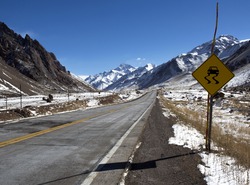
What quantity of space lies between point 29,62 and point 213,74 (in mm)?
136024

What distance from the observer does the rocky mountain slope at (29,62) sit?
124938 millimetres

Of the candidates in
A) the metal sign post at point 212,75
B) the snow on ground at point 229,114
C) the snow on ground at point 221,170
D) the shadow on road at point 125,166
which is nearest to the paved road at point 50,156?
the shadow on road at point 125,166

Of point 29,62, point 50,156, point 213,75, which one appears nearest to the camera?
point 50,156

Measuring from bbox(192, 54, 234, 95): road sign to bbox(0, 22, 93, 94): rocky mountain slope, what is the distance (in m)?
103

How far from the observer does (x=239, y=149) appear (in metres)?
9.12

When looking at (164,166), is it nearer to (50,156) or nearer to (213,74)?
(50,156)

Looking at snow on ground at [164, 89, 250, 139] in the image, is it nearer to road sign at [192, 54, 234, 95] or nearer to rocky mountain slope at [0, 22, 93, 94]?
road sign at [192, 54, 234, 95]

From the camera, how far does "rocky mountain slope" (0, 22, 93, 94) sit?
125 m

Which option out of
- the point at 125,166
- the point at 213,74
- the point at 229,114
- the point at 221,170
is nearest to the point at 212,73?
the point at 213,74

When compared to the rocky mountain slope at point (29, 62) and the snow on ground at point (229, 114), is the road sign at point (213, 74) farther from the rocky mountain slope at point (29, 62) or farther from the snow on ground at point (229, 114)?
the rocky mountain slope at point (29, 62)

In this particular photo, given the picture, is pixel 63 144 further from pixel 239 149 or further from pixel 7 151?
pixel 239 149

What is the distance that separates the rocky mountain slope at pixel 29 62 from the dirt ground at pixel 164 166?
103m

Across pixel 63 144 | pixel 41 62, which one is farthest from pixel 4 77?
pixel 63 144

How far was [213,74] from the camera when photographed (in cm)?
898
